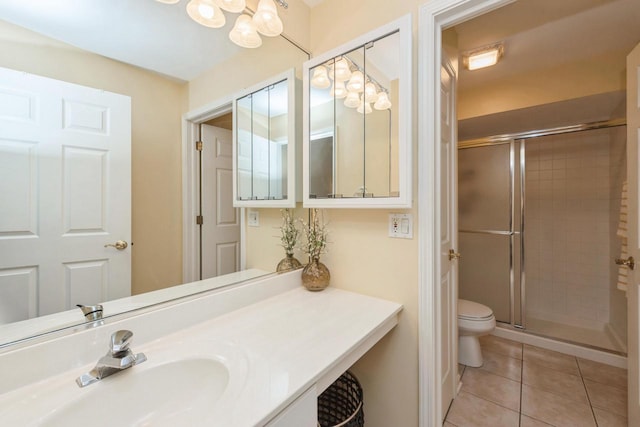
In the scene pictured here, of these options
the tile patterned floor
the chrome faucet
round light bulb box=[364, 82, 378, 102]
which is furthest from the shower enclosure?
the chrome faucet

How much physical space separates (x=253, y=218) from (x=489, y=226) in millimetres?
2591

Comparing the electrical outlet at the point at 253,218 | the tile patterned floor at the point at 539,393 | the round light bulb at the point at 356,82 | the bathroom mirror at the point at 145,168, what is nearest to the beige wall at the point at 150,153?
the bathroom mirror at the point at 145,168

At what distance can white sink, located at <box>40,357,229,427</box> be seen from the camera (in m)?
0.62

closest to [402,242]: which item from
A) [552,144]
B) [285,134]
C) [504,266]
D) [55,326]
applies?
[285,134]

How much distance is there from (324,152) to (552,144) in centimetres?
272

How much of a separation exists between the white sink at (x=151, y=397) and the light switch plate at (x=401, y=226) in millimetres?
876

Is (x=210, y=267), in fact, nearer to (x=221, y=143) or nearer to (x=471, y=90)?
(x=221, y=143)

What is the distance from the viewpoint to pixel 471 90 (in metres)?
2.44

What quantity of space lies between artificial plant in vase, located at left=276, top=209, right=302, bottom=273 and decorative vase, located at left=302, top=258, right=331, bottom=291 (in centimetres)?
10

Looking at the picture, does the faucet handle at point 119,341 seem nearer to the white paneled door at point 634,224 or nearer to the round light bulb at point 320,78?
the round light bulb at point 320,78

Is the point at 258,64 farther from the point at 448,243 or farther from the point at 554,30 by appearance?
the point at 554,30

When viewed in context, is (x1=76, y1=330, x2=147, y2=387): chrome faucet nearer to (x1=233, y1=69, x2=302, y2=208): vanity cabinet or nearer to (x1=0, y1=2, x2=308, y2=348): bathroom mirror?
(x1=0, y1=2, x2=308, y2=348): bathroom mirror

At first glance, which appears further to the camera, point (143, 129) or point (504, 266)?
point (504, 266)

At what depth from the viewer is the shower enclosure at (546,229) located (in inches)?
99.0
